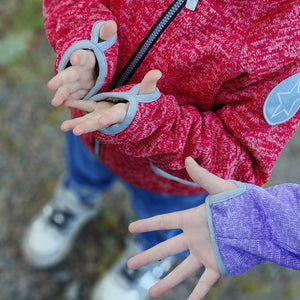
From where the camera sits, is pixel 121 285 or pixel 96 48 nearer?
pixel 96 48

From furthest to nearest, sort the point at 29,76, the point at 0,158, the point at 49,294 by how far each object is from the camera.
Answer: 1. the point at 29,76
2. the point at 0,158
3. the point at 49,294

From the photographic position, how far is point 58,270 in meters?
1.13

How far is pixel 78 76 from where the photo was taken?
617 millimetres

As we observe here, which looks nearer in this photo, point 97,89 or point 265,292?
point 97,89

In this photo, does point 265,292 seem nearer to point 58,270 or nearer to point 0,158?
point 58,270

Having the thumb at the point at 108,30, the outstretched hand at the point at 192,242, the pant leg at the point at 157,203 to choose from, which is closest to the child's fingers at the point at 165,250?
the outstretched hand at the point at 192,242

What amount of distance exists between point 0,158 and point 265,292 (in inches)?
38.6

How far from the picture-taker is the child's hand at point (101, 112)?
521 mm

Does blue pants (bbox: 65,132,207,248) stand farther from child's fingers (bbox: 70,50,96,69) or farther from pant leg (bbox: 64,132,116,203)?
child's fingers (bbox: 70,50,96,69)

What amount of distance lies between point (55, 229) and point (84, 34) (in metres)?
0.71

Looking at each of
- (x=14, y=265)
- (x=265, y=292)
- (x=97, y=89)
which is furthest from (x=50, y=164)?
(x=265, y=292)

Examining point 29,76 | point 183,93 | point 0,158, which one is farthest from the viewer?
point 29,76

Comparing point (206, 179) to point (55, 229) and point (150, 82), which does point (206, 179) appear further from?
point (55, 229)

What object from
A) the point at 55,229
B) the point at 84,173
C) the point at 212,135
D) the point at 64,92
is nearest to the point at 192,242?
the point at 212,135
